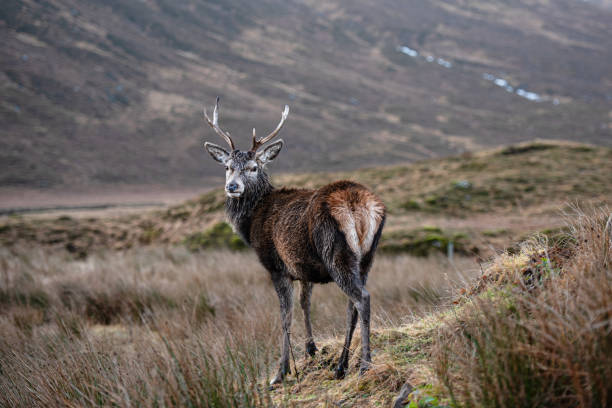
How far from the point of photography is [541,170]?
20.0 m

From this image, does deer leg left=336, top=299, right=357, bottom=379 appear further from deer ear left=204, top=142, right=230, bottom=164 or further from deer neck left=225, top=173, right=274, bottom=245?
deer ear left=204, top=142, right=230, bottom=164

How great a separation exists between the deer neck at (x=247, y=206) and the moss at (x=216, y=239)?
1062 centimetres

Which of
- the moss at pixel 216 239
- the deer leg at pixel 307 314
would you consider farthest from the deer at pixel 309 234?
the moss at pixel 216 239

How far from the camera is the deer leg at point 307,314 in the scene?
4598 mm

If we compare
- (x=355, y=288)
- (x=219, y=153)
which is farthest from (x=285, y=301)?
(x=219, y=153)

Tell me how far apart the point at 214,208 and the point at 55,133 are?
50688 mm

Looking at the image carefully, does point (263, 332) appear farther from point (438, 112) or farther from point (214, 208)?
point (438, 112)

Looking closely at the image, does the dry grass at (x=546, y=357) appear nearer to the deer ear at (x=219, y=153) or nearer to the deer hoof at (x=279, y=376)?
the deer hoof at (x=279, y=376)

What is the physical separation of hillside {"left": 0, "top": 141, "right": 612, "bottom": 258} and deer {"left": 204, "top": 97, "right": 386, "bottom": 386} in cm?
872

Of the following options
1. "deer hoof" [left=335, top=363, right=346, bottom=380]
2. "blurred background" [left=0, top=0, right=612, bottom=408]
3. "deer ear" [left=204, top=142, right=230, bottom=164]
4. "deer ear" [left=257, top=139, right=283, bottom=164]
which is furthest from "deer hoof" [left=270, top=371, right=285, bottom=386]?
"deer ear" [left=204, top=142, right=230, bottom=164]

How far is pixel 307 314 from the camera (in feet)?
15.5

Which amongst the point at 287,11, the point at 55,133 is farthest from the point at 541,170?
the point at 287,11

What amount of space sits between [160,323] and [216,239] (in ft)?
34.1

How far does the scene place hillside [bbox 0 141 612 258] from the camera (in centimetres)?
1446
